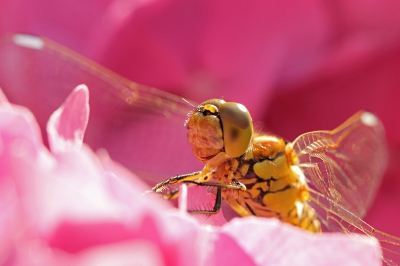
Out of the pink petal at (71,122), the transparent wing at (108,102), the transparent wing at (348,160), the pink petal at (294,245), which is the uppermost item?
the pink petal at (294,245)

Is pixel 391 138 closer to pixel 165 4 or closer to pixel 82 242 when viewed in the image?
pixel 165 4

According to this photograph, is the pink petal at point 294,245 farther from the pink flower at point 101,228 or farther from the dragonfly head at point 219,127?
the dragonfly head at point 219,127

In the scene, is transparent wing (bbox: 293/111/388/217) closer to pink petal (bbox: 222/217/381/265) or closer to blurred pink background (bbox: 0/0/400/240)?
blurred pink background (bbox: 0/0/400/240)

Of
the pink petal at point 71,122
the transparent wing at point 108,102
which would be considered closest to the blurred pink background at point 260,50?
the transparent wing at point 108,102

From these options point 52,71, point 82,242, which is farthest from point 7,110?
point 52,71

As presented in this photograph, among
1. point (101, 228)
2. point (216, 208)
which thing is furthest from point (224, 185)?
point (101, 228)
